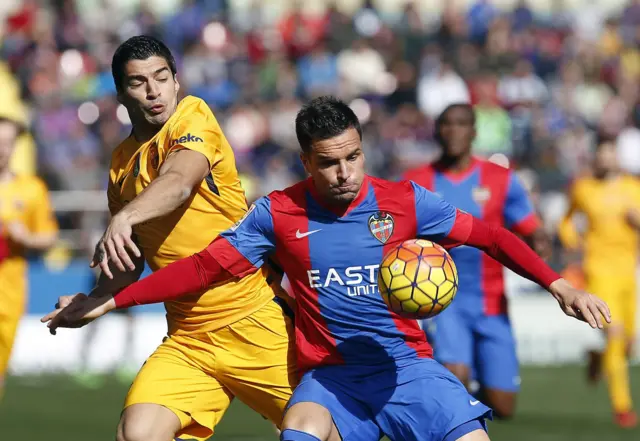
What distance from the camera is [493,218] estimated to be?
9164 millimetres

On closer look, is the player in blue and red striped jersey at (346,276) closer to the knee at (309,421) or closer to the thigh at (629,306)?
the knee at (309,421)

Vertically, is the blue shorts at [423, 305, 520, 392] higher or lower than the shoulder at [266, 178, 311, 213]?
lower

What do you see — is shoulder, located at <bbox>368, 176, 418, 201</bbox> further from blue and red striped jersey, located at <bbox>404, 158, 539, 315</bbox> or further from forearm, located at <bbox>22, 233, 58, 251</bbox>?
forearm, located at <bbox>22, 233, 58, 251</bbox>

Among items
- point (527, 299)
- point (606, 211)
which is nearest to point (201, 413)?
point (606, 211)

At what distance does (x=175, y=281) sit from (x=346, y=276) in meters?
0.85

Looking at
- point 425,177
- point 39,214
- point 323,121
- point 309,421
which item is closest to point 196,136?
point 323,121

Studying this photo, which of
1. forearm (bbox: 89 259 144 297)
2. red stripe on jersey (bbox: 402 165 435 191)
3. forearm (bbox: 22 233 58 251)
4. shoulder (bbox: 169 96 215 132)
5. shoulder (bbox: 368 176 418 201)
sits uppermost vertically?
shoulder (bbox: 169 96 215 132)

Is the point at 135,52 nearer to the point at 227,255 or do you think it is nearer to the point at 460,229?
the point at 227,255

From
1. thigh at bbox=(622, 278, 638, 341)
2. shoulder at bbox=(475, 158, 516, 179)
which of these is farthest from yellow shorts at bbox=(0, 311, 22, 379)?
thigh at bbox=(622, 278, 638, 341)

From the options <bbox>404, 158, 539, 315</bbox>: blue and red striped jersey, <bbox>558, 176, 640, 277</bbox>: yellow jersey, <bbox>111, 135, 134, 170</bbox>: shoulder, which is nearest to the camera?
<bbox>111, 135, 134, 170</bbox>: shoulder

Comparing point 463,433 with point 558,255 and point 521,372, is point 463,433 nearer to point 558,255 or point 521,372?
point 521,372

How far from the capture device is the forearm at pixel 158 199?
17.8 ft

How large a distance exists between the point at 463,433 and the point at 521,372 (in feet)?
35.8

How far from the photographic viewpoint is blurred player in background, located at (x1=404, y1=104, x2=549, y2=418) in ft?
29.8
